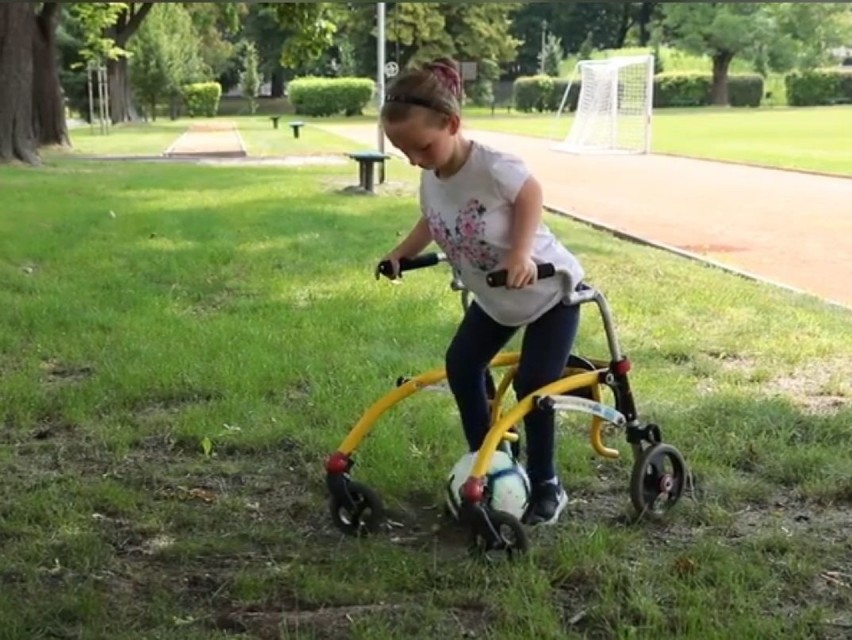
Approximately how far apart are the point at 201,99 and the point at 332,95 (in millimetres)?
8421

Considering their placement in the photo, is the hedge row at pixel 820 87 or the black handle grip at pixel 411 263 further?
the hedge row at pixel 820 87

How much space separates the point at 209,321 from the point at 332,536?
336 centimetres

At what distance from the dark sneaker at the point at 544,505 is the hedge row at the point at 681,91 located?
5951 cm

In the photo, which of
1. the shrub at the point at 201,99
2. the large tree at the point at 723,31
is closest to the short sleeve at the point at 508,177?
the shrub at the point at 201,99

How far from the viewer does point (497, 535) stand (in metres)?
3.40

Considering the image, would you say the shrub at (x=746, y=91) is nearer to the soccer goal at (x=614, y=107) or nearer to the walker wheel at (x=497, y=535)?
the soccer goal at (x=614, y=107)

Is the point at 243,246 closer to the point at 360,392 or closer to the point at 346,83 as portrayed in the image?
the point at 360,392

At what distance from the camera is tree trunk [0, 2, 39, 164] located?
20.4m

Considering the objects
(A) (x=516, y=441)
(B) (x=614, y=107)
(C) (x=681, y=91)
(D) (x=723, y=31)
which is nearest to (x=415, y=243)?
(A) (x=516, y=441)

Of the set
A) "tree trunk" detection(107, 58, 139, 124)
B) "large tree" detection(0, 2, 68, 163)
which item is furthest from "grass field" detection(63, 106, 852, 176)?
"large tree" detection(0, 2, 68, 163)

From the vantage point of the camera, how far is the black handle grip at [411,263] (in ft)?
11.9

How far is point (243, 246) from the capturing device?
399 inches

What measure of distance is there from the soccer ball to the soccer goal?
26.3m

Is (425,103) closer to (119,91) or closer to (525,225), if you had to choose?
(525,225)
